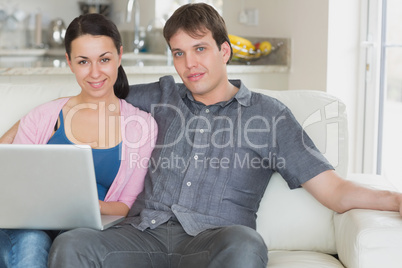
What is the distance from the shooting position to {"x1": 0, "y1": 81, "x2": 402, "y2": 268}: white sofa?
5.26ft

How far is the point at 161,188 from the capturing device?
190 centimetres

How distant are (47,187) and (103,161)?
0.41 m

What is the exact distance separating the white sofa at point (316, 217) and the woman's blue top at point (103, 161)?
0.74 feet

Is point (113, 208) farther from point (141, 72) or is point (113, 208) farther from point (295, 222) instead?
point (141, 72)

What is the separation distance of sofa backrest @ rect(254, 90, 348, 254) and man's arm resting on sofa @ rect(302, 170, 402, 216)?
0.40ft

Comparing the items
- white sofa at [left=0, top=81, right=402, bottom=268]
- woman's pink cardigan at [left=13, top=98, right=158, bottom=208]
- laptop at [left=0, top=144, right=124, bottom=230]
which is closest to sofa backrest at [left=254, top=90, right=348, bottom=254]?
white sofa at [left=0, top=81, right=402, bottom=268]

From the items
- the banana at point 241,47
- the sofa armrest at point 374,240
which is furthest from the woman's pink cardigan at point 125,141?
the banana at point 241,47

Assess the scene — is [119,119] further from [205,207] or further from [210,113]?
[205,207]

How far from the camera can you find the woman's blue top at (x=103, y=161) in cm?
195

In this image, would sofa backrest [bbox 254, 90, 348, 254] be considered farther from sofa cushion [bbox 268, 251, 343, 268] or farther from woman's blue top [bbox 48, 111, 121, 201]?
woman's blue top [bbox 48, 111, 121, 201]

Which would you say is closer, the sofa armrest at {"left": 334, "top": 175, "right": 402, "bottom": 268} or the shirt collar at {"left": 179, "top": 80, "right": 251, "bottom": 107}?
the sofa armrest at {"left": 334, "top": 175, "right": 402, "bottom": 268}

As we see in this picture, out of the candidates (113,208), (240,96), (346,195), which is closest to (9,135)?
(113,208)

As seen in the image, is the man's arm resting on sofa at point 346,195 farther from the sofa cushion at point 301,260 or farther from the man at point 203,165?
the sofa cushion at point 301,260

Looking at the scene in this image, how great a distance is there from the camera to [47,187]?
155 cm
